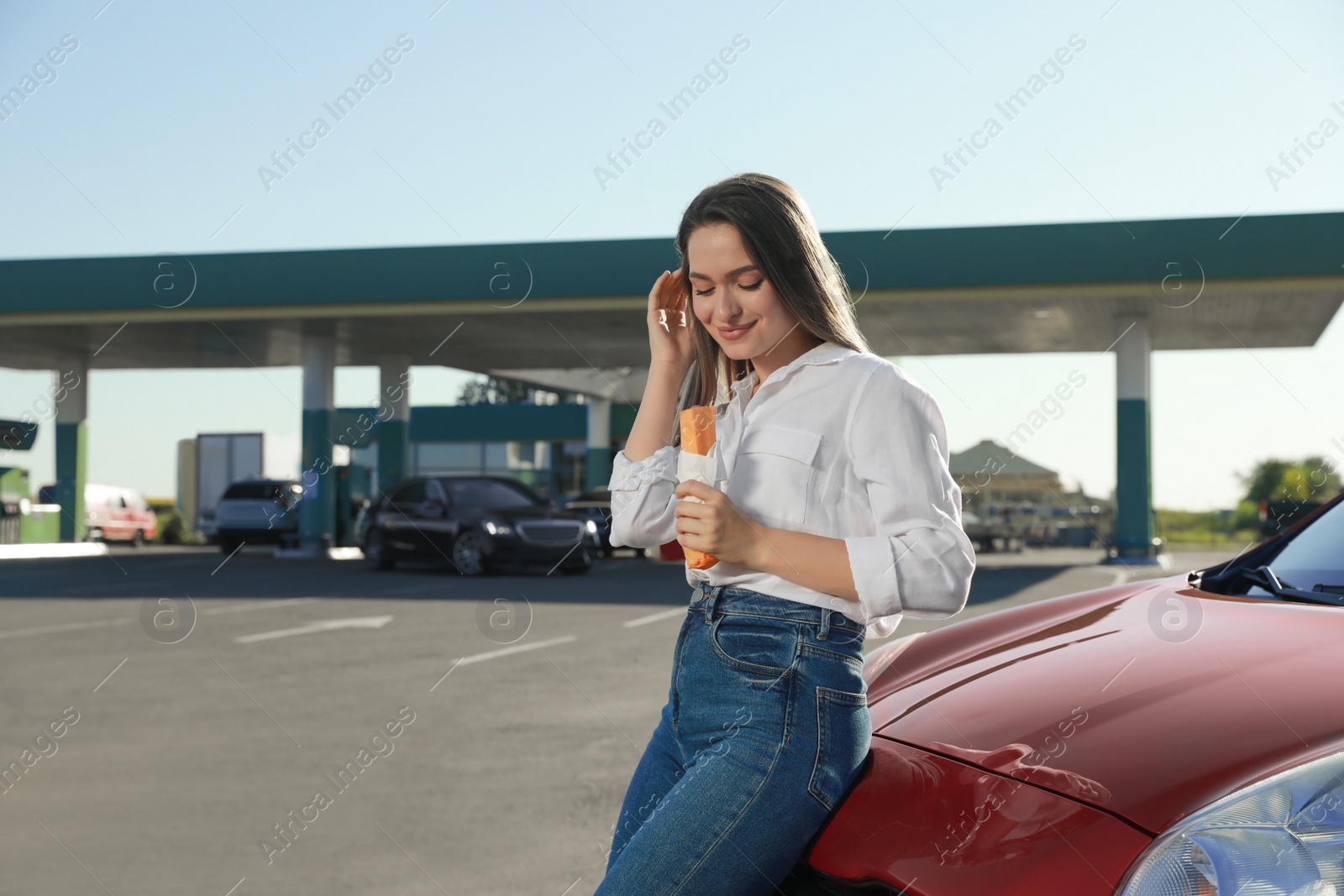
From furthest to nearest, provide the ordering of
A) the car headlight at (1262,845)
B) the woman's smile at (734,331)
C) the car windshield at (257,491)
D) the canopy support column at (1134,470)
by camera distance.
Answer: the car windshield at (257,491), the canopy support column at (1134,470), the woman's smile at (734,331), the car headlight at (1262,845)

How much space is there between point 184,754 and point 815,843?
14.9 ft

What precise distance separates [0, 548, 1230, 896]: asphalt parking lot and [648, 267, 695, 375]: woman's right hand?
2.24 metres

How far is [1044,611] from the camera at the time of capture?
2.45 metres

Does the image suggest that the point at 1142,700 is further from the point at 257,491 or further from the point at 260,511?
the point at 257,491

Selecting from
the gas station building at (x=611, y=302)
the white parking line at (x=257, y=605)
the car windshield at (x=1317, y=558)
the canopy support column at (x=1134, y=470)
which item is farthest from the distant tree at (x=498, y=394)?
the car windshield at (x=1317, y=558)

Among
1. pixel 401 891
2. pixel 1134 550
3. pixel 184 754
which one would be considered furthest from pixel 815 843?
pixel 1134 550

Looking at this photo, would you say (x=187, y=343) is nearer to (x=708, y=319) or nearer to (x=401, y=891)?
(x=401, y=891)

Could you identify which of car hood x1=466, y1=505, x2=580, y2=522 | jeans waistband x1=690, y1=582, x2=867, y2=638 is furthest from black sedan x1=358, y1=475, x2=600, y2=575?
jeans waistband x1=690, y1=582, x2=867, y2=638

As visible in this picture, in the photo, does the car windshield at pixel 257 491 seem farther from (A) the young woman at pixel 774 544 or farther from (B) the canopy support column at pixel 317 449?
(A) the young woman at pixel 774 544

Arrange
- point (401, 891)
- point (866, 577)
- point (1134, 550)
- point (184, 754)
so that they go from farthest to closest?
point (1134, 550), point (184, 754), point (401, 891), point (866, 577)

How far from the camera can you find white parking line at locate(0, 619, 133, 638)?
966cm

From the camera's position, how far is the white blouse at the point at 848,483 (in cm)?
136

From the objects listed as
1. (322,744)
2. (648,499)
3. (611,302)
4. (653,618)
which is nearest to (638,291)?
(611,302)

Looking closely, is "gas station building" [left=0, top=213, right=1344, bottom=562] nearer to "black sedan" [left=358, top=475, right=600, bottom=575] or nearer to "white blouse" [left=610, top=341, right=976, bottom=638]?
"black sedan" [left=358, top=475, right=600, bottom=575]
